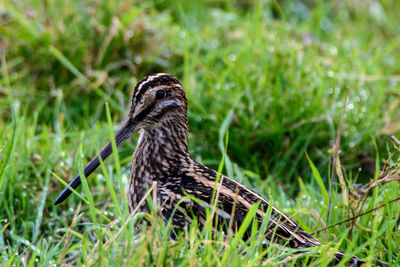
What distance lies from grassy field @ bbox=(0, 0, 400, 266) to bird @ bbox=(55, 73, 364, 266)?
16cm

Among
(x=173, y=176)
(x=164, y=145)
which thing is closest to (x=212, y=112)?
(x=164, y=145)

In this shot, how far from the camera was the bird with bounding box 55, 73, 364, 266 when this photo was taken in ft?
10.7

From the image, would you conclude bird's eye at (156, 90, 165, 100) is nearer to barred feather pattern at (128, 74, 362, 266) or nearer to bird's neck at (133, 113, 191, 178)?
barred feather pattern at (128, 74, 362, 266)

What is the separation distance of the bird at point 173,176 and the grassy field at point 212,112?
0.16 metres

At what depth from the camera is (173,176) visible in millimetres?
3680

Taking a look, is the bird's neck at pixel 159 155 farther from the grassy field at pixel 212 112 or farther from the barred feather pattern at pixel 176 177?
the grassy field at pixel 212 112

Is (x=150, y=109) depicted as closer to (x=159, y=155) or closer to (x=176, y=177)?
(x=159, y=155)

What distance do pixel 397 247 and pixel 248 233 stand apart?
2.78 ft

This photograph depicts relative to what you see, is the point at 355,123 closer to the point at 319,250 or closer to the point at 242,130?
the point at 242,130

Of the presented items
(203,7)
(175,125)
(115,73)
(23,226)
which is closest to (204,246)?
(175,125)

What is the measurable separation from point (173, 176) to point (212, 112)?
4.95 ft

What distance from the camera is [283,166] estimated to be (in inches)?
194

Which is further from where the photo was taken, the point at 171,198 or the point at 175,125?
the point at 175,125

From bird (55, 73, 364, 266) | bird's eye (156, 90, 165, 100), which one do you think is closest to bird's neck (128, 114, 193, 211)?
bird (55, 73, 364, 266)
